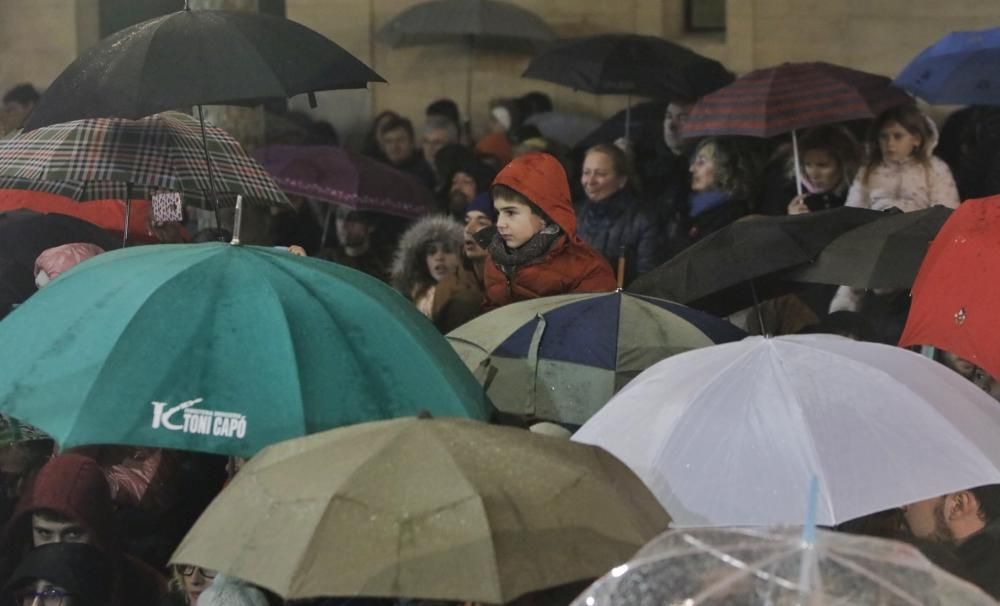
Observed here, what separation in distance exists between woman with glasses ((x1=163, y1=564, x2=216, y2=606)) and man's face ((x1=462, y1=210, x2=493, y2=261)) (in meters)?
3.18

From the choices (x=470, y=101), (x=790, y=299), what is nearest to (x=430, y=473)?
(x=790, y=299)

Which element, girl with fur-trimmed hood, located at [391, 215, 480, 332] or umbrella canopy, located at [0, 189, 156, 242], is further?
umbrella canopy, located at [0, 189, 156, 242]

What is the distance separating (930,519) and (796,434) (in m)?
0.71

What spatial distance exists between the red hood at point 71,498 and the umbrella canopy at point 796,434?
1684mm

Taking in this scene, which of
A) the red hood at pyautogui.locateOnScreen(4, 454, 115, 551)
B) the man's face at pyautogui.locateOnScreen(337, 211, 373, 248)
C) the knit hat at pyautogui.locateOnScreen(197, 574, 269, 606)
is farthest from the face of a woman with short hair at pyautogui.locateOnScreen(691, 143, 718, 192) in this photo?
the knit hat at pyautogui.locateOnScreen(197, 574, 269, 606)

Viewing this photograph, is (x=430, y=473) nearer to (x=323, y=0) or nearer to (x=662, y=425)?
(x=662, y=425)

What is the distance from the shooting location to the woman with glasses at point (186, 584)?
22.1 feet

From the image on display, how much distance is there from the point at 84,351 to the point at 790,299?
4.55 m

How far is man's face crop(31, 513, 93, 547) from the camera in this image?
23.0 feet

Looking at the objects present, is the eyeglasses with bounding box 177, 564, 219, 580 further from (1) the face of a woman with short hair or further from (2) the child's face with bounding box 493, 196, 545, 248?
(1) the face of a woman with short hair

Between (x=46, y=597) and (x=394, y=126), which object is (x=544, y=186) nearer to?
(x=46, y=597)

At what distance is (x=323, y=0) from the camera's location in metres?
16.3

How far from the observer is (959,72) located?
1084 centimetres

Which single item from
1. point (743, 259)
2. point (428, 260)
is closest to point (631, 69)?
point (428, 260)
